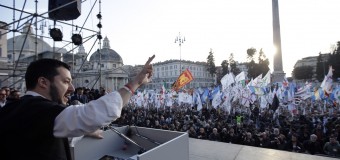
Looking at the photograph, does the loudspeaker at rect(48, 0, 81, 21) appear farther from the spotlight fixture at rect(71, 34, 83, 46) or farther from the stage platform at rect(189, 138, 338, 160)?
the stage platform at rect(189, 138, 338, 160)

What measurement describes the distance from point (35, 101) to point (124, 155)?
1786 millimetres

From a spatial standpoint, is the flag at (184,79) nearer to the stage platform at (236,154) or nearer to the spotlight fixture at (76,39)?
the spotlight fixture at (76,39)

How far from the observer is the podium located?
90.4 inches

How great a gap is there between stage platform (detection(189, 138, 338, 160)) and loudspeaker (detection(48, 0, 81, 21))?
4529 mm

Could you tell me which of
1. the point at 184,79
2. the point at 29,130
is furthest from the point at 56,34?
the point at 184,79

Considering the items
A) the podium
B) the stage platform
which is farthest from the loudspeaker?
the stage platform

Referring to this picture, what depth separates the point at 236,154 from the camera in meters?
4.57

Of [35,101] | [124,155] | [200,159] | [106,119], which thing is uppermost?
[35,101]

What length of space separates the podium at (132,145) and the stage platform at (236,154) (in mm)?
1772

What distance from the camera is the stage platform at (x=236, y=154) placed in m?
4.35

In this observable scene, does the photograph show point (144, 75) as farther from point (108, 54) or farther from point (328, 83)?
point (108, 54)

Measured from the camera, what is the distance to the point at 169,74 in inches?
4328

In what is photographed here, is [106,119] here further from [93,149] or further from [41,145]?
[93,149]

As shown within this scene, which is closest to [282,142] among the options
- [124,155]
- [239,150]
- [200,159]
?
[239,150]
